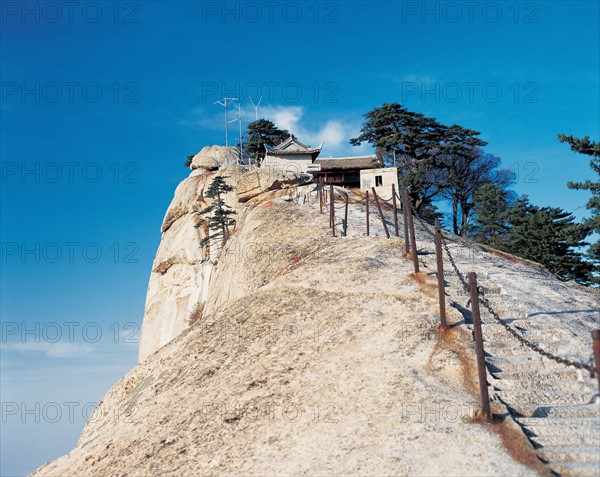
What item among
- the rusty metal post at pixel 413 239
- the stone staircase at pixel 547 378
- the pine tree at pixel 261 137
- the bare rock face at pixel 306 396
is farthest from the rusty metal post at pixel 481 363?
the pine tree at pixel 261 137

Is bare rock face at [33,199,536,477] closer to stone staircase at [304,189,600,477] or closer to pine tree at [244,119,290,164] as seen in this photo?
stone staircase at [304,189,600,477]

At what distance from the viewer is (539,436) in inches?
300

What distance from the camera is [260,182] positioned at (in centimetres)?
3894

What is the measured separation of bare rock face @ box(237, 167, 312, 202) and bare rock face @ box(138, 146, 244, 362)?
106cm

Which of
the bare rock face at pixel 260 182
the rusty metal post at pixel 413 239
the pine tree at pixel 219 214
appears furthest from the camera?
the bare rock face at pixel 260 182

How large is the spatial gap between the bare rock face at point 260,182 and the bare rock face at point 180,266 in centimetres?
106

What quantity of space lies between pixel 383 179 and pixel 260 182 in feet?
27.7

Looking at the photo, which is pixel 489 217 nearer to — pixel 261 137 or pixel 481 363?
pixel 261 137

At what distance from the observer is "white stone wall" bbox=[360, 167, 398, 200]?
38.1 metres

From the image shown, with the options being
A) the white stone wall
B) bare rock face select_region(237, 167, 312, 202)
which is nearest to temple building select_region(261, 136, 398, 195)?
bare rock face select_region(237, 167, 312, 202)

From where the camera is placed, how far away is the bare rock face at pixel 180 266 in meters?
38.1

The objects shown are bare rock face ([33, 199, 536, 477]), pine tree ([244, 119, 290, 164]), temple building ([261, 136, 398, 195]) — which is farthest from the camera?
pine tree ([244, 119, 290, 164])

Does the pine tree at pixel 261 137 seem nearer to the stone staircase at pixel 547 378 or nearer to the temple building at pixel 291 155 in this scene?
the temple building at pixel 291 155

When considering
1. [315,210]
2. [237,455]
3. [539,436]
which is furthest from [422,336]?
[315,210]
